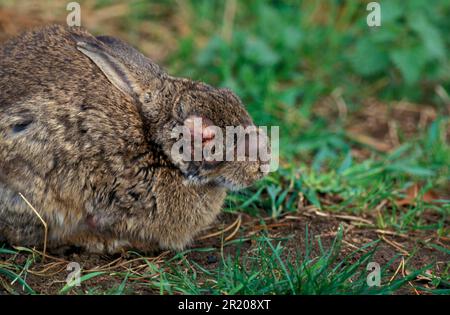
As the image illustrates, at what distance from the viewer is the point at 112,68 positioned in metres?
4.50

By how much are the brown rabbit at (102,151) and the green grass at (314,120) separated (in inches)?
10.3

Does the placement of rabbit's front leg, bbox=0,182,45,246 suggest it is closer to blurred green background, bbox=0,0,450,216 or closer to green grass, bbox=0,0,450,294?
green grass, bbox=0,0,450,294

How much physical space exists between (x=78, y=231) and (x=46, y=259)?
0.24 metres

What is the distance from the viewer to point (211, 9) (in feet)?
26.1

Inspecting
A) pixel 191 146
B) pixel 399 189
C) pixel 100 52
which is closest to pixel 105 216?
pixel 191 146

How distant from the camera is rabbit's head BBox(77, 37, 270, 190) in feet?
14.5

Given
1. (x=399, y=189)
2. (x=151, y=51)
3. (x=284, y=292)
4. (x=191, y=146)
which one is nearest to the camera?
(x=284, y=292)

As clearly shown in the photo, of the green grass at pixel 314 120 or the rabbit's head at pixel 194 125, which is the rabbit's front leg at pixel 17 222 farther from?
the rabbit's head at pixel 194 125

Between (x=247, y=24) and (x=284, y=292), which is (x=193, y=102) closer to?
(x=284, y=292)

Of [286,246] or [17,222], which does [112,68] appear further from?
[286,246]

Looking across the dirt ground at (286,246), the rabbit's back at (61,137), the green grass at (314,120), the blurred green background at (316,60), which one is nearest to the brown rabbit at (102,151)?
the rabbit's back at (61,137)

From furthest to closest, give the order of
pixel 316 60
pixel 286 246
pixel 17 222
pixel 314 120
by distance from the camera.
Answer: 1. pixel 316 60
2. pixel 314 120
3. pixel 286 246
4. pixel 17 222

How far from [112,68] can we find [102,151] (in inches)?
19.2

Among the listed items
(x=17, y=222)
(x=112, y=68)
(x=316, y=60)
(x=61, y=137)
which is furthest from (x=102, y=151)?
(x=316, y=60)
